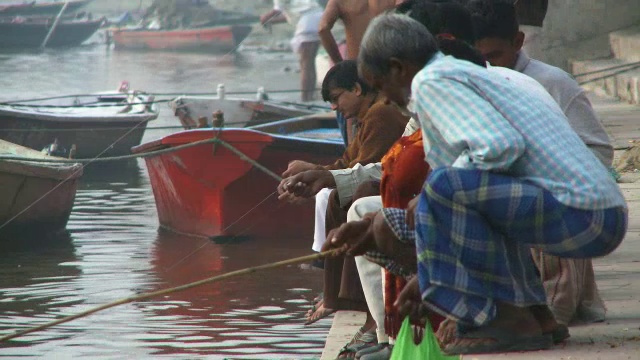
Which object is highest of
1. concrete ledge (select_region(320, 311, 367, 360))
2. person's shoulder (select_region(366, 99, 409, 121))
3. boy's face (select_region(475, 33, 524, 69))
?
boy's face (select_region(475, 33, 524, 69))

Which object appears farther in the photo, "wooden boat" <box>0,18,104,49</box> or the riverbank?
"wooden boat" <box>0,18,104,49</box>

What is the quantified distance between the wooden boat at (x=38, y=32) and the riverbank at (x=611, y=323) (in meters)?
42.7

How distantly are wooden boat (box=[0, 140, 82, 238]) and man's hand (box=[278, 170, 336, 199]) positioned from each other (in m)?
5.42

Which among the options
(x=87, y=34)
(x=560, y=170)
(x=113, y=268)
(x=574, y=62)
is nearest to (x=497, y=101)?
(x=560, y=170)

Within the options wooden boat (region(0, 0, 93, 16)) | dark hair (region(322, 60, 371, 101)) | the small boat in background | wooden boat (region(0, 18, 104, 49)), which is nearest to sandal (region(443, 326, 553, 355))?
dark hair (region(322, 60, 371, 101))

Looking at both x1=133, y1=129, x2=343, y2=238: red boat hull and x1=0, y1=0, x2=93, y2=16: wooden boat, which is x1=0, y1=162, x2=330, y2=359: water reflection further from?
x1=0, y1=0, x2=93, y2=16: wooden boat

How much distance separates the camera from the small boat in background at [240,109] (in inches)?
597

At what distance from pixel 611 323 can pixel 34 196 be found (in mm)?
Answer: 6976

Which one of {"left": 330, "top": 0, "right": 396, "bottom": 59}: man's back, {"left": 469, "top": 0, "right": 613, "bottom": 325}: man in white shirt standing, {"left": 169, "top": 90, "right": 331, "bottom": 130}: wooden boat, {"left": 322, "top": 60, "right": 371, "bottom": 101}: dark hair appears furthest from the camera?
{"left": 169, "top": 90, "right": 331, "bottom": 130}: wooden boat

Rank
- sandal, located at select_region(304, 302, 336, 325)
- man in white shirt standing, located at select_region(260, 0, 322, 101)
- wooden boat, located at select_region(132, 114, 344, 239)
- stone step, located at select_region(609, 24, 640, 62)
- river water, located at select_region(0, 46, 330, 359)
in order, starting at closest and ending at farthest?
sandal, located at select_region(304, 302, 336, 325) < river water, located at select_region(0, 46, 330, 359) < wooden boat, located at select_region(132, 114, 344, 239) < stone step, located at select_region(609, 24, 640, 62) < man in white shirt standing, located at select_region(260, 0, 322, 101)

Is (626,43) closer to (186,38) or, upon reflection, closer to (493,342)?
(493,342)

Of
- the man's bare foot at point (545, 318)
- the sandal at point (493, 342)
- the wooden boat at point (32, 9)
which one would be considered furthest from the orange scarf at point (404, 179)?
the wooden boat at point (32, 9)

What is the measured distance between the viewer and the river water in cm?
629

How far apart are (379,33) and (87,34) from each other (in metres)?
51.2
